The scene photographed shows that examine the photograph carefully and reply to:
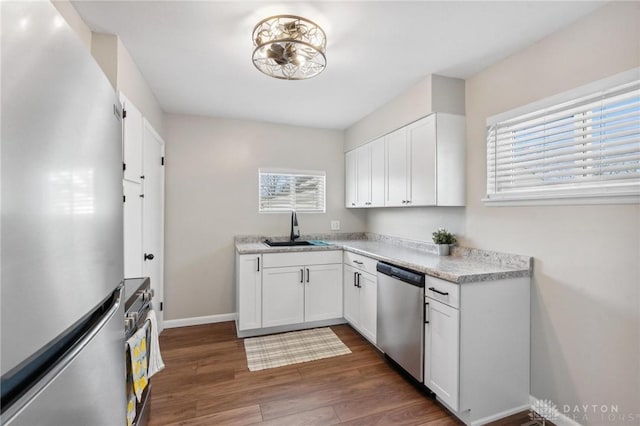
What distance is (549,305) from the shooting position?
1885 millimetres

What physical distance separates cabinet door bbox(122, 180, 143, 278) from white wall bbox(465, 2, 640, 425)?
278 centimetres

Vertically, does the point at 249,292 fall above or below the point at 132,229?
below

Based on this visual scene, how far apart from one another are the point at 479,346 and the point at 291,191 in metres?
2.77

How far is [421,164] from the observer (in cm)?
264

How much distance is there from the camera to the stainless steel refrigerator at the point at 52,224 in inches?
15.3

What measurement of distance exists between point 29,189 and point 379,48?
2.17m

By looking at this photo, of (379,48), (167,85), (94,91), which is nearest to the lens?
(94,91)

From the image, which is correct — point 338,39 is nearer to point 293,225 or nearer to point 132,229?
point 132,229

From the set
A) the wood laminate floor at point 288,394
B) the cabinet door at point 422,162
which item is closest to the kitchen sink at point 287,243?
the wood laminate floor at point 288,394

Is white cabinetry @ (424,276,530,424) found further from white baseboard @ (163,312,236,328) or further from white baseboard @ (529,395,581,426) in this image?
white baseboard @ (163,312,236,328)

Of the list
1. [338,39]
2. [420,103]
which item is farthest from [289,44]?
[420,103]

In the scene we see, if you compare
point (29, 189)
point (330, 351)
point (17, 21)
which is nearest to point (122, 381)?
point (29, 189)

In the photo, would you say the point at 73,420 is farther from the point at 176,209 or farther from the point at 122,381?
the point at 176,209

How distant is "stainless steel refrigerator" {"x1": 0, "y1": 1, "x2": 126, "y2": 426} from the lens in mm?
387
